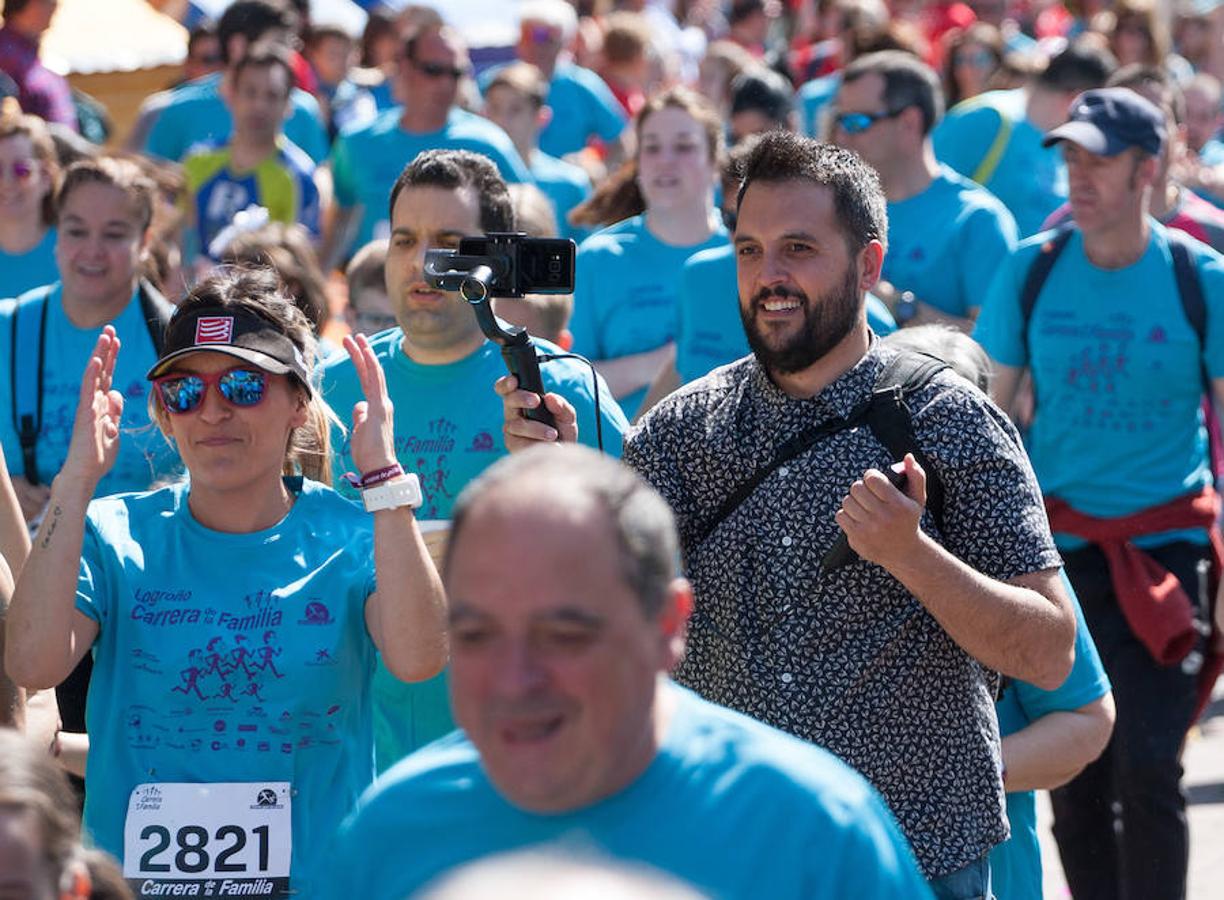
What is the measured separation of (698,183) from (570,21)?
6852 mm

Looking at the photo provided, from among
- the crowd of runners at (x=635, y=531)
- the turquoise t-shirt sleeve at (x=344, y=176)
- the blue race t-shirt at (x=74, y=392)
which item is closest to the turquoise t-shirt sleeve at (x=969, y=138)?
the crowd of runners at (x=635, y=531)

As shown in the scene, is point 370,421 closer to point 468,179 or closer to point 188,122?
point 468,179

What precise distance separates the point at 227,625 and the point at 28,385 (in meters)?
2.32

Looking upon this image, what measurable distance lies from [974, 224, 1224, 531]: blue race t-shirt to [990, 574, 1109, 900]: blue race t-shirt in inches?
73.8

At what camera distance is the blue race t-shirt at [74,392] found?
5.83m

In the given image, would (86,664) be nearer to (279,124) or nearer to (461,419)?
(461,419)

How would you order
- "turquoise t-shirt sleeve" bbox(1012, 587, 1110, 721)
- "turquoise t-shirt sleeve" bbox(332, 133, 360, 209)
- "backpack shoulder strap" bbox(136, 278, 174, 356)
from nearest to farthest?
"turquoise t-shirt sleeve" bbox(1012, 587, 1110, 721) < "backpack shoulder strap" bbox(136, 278, 174, 356) < "turquoise t-shirt sleeve" bbox(332, 133, 360, 209)

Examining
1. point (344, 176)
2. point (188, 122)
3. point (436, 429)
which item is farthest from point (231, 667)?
point (188, 122)

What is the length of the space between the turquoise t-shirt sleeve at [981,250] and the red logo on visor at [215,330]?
352cm

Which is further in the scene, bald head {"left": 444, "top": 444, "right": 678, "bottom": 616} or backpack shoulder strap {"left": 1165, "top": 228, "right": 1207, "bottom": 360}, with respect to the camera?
backpack shoulder strap {"left": 1165, "top": 228, "right": 1207, "bottom": 360}

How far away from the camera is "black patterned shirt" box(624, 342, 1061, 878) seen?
12.3ft

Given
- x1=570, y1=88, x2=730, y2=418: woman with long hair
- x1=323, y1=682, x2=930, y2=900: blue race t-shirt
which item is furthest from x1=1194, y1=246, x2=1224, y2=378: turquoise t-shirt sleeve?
x1=323, y1=682, x2=930, y2=900: blue race t-shirt

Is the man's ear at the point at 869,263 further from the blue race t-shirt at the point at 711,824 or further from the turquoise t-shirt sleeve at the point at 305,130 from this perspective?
the turquoise t-shirt sleeve at the point at 305,130

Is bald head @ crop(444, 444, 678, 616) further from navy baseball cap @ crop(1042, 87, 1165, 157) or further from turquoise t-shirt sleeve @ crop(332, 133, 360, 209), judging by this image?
turquoise t-shirt sleeve @ crop(332, 133, 360, 209)
